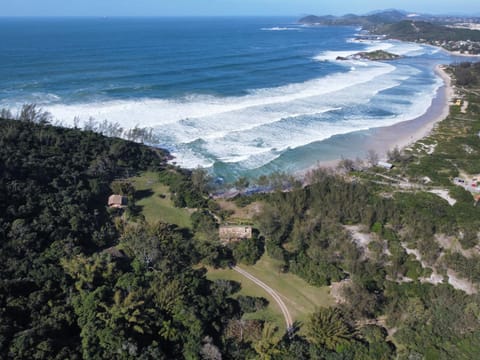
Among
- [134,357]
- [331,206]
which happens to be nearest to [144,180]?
[331,206]

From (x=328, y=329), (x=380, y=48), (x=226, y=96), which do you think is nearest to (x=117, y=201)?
(x=328, y=329)

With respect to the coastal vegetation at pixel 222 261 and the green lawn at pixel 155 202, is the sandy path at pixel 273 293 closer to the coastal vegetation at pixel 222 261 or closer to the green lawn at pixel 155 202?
the coastal vegetation at pixel 222 261

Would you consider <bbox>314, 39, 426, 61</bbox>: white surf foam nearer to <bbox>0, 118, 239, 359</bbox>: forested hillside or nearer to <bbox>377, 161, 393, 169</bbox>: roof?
<bbox>377, 161, 393, 169</bbox>: roof

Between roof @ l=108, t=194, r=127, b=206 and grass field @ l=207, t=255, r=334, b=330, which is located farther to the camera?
roof @ l=108, t=194, r=127, b=206

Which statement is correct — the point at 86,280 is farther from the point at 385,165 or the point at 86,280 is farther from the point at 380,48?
the point at 380,48

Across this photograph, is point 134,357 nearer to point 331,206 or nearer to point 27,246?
point 27,246

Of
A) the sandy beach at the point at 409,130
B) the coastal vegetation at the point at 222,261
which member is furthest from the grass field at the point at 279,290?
the sandy beach at the point at 409,130

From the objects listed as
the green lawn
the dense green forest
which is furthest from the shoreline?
the dense green forest
